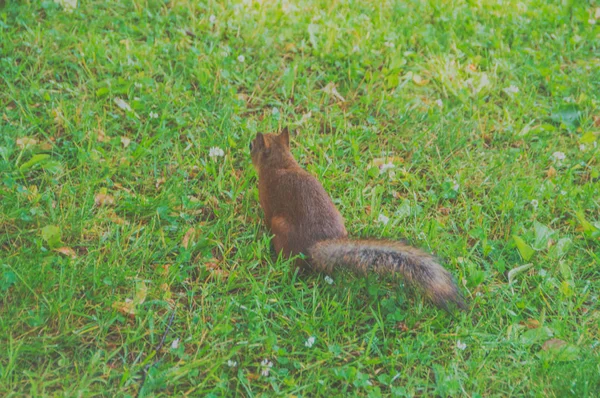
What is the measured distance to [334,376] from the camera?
2783mm

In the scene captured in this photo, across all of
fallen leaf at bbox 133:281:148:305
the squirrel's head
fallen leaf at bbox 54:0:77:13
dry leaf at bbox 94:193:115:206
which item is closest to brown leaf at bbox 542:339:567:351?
the squirrel's head

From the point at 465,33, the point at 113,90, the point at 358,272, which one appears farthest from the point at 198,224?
the point at 465,33

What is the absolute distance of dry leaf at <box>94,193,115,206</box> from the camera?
11.2 feet

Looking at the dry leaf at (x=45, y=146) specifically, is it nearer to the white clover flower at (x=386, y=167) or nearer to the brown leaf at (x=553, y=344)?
the white clover flower at (x=386, y=167)

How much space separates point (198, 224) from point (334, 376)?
1.11m

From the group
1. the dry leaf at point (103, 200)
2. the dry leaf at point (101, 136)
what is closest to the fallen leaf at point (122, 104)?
the dry leaf at point (101, 136)

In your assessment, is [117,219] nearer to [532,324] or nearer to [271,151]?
[271,151]

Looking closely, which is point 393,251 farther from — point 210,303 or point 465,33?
point 465,33

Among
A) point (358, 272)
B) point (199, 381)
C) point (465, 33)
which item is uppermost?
point (465, 33)

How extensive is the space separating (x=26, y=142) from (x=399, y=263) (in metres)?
2.17

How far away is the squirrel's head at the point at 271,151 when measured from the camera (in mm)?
3602

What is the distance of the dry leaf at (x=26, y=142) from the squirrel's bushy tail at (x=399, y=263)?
5.82ft

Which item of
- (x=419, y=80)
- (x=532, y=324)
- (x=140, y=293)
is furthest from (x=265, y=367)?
(x=419, y=80)

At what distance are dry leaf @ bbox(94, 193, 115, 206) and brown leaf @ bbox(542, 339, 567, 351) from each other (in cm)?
222
